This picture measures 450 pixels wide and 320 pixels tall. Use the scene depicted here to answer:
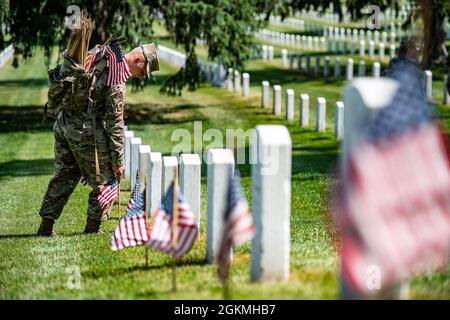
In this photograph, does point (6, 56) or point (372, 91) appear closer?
point (372, 91)

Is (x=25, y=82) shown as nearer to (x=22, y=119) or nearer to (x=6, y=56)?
(x=6, y=56)

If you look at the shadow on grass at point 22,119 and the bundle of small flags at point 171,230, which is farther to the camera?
the shadow on grass at point 22,119

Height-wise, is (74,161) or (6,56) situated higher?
(74,161)

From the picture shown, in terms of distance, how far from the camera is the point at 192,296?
804 cm

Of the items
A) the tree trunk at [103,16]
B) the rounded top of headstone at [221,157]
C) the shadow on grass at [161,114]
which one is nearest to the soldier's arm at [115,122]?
the rounded top of headstone at [221,157]

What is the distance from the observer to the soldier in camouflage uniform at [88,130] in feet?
38.9

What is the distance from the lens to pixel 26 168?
2220 cm

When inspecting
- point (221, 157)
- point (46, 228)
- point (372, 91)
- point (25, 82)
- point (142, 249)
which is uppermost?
point (372, 91)

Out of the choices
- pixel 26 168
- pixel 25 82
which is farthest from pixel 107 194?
pixel 25 82

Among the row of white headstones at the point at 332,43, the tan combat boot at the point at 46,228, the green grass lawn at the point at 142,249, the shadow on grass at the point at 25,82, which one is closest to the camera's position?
the green grass lawn at the point at 142,249

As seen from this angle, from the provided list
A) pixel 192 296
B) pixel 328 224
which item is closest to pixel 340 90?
pixel 328 224

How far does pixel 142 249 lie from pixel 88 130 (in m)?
1.70

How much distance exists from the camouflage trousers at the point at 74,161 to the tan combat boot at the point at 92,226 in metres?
0.06

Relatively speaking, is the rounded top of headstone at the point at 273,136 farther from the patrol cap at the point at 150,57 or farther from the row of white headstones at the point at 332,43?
the row of white headstones at the point at 332,43
